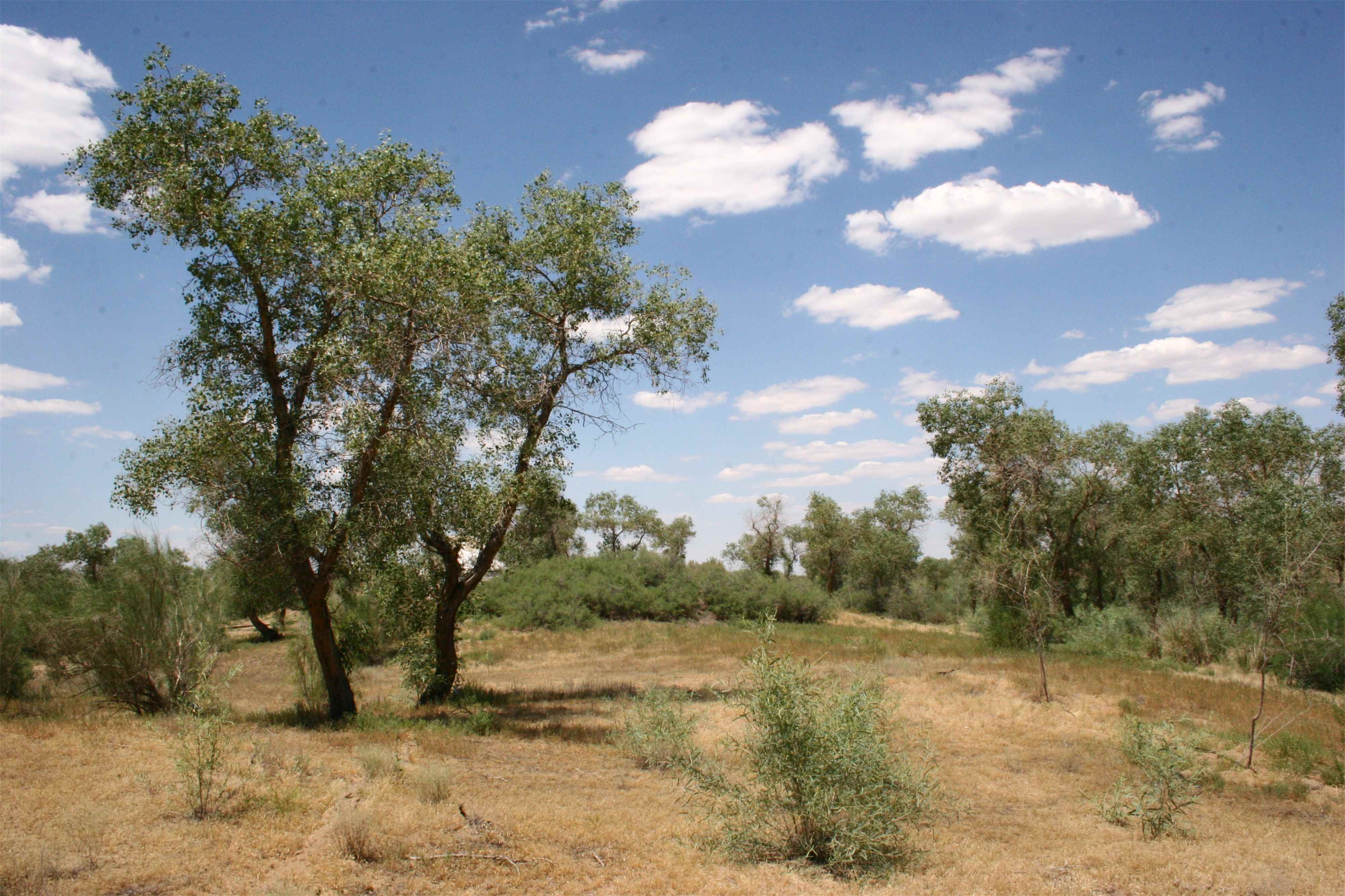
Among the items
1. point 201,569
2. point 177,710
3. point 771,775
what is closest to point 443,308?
point 201,569

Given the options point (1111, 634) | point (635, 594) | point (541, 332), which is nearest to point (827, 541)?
point (635, 594)

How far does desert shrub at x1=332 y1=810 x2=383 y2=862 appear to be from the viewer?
20.9ft

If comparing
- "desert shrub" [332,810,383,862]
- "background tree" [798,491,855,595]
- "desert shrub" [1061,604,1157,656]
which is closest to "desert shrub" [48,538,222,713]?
"desert shrub" [332,810,383,862]

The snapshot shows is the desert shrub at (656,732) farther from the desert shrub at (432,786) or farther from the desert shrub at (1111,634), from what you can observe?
the desert shrub at (1111,634)

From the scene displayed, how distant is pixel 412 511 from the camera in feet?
40.9

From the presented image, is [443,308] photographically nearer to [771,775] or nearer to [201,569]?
[201,569]

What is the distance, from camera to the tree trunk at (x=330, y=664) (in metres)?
12.7

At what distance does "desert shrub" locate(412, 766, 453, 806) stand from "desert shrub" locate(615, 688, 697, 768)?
9.34 feet

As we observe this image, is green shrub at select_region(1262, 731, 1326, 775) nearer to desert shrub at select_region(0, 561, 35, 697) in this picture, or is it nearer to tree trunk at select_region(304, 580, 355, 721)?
tree trunk at select_region(304, 580, 355, 721)

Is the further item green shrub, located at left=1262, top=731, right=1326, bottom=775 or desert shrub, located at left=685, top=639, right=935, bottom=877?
green shrub, located at left=1262, top=731, right=1326, bottom=775

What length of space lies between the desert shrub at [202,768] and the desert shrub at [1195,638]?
22.9 meters

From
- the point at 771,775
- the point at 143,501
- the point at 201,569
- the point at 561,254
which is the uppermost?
the point at 561,254

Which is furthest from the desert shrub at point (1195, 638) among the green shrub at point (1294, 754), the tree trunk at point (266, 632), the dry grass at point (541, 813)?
the tree trunk at point (266, 632)

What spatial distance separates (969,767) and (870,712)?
5.38 meters
